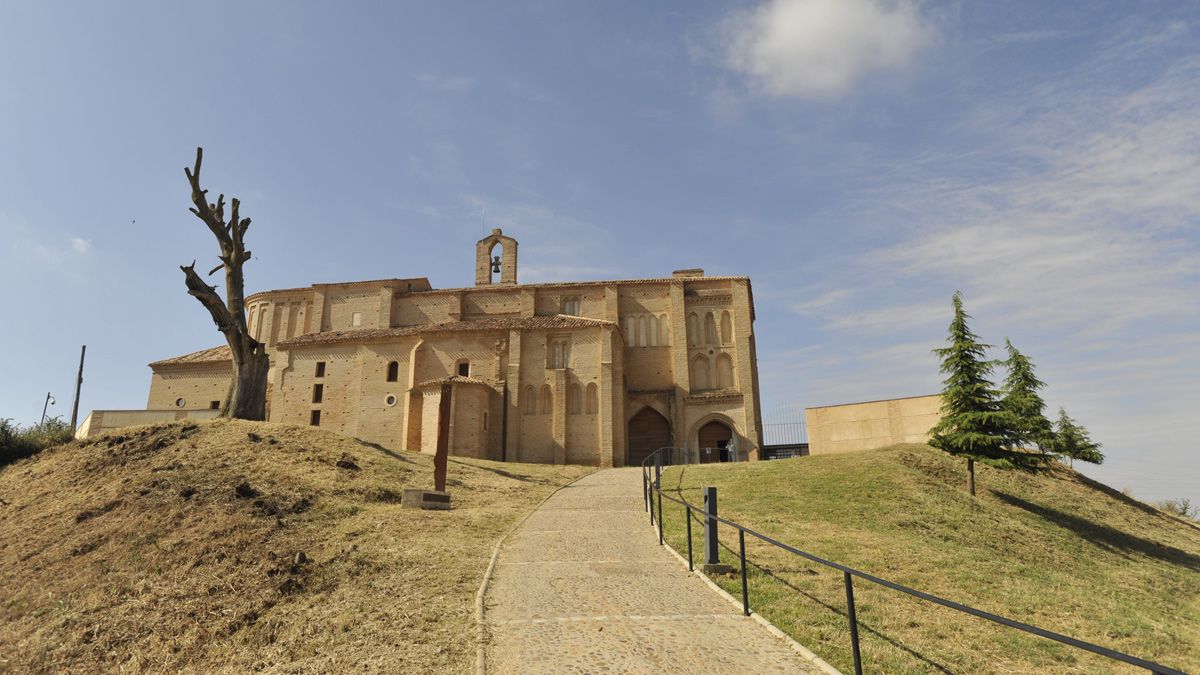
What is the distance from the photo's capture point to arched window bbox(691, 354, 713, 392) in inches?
1626

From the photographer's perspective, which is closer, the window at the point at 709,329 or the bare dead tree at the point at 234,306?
the bare dead tree at the point at 234,306

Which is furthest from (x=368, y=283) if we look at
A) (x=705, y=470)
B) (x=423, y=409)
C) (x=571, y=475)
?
(x=705, y=470)

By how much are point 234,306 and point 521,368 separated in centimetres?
1504

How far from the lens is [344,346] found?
39.7 m

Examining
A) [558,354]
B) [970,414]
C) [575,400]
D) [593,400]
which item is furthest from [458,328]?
[970,414]

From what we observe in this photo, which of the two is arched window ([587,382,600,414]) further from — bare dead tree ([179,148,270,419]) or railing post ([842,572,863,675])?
railing post ([842,572,863,675])

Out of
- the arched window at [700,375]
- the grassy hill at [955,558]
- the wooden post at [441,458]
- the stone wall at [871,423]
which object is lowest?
the grassy hill at [955,558]

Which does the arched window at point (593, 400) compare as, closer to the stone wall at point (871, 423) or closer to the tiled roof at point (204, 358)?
the stone wall at point (871, 423)

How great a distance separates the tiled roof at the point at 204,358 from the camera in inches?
1772

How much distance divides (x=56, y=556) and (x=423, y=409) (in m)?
20.8

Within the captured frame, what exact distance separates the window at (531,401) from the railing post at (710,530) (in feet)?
88.1

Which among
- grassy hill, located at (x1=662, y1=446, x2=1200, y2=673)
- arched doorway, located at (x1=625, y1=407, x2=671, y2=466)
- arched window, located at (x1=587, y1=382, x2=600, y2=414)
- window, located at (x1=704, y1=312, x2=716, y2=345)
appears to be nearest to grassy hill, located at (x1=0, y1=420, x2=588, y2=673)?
grassy hill, located at (x1=662, y1=446, x2=1200, y2=673)

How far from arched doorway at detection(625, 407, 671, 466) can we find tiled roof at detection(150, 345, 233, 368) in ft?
89.4

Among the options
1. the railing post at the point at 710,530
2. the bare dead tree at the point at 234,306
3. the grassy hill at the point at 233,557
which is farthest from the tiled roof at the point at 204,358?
the railing post at the point at 710,530
